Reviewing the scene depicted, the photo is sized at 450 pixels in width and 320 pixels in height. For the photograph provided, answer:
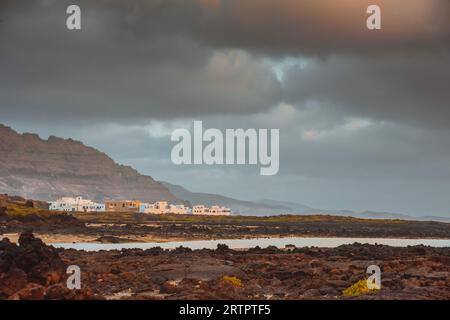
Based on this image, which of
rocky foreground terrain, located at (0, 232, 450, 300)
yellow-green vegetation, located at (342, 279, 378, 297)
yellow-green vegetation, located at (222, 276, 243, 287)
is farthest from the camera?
yellow-green vegetation, located at (222, 276, 243, 287)

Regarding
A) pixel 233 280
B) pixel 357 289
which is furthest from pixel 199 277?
pixel 357 289

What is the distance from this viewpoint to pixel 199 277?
3381 cm

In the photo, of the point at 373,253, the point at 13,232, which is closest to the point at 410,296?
the point at 373,253

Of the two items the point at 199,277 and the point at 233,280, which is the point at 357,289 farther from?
the point at 199,277

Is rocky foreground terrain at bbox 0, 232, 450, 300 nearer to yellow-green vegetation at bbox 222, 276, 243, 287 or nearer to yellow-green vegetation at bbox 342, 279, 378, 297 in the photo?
yellow-green vegetation at bbox 222, 276, 243, 287

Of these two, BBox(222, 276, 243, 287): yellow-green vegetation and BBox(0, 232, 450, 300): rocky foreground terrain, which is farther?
BBox(222, 276, 243, 287): yellow-green vegetation

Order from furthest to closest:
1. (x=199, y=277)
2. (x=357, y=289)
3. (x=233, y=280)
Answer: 1. (x=199, y=277)
2. (x=233, y=280)
3. (x=357, y=289)

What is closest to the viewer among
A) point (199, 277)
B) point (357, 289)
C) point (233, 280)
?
point (357, 289)

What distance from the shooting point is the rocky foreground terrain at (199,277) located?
2658 cm

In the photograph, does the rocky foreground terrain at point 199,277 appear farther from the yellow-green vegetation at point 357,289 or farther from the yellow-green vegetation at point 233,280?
the yellow-green vegetation at point 357,289

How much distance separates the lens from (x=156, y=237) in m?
86.8

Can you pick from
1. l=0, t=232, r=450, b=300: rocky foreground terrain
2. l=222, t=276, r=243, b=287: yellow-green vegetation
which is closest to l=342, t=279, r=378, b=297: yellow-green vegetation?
l=0, t=232, r=450, b=300: rocky foreground terrain

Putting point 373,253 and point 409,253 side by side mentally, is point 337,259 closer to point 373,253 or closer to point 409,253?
point 373,253

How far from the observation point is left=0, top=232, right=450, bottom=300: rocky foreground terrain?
2658 cm
